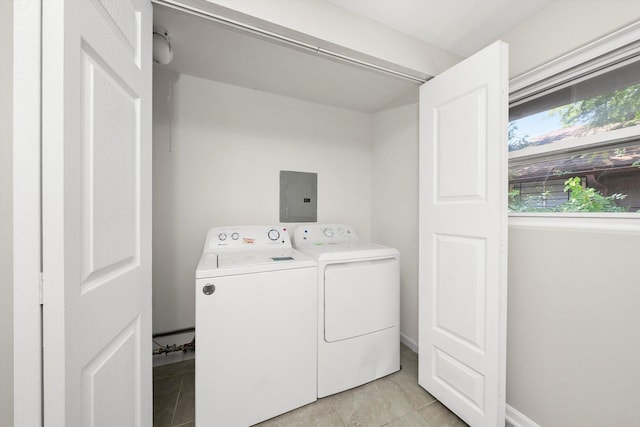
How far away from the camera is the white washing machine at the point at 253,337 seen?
1.24m

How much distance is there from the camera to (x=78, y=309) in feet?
1.90

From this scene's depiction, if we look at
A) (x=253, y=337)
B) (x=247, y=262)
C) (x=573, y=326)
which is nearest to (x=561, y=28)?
(x=573, y=326)

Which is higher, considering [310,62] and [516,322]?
[310,62]

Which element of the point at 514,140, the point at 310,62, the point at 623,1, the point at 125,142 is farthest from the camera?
the point at 310,62

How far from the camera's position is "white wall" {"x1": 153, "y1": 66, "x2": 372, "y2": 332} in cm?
187

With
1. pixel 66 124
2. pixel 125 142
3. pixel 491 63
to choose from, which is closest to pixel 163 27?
pixel 125 142

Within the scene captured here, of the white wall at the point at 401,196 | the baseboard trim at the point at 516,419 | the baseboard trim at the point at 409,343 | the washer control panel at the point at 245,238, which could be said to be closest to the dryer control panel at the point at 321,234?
the washer control panel at the point at 245,238

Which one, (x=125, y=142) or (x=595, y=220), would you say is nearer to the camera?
(x=125, y=142)

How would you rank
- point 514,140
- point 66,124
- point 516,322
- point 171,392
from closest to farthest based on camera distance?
point 66,124 < point 516,322 < point 514,140 < point 171,392

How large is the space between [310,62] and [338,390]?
2372mm

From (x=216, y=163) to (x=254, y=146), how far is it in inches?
14.8

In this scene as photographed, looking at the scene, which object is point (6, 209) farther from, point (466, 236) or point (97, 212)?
point (466, 236)

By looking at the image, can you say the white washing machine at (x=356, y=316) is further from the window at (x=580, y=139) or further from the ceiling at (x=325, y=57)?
the ceiling at (x=325, y=57)

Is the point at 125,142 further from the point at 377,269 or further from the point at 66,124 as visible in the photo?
the point at 377,269
